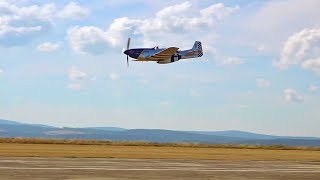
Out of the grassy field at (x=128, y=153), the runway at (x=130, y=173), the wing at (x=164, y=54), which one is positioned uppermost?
the wing at (x=164, y=54)

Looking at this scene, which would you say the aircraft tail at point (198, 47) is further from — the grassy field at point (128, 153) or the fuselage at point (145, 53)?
the grassy field at point (128, 153)

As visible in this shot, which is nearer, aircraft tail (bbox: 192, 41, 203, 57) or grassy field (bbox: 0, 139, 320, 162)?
grassy field (bbox: 0, 139, 320, 162)

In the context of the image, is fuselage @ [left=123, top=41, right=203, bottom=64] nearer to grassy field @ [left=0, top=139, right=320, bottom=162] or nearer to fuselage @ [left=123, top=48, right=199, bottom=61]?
fuselage @ [left=123, top=48, right=199, bottom=61]

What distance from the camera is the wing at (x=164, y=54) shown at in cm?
10362

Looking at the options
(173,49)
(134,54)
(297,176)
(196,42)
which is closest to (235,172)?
(297,176)

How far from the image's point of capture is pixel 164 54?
104500mm

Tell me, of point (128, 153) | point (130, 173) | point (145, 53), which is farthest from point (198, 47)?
point (130, 173)

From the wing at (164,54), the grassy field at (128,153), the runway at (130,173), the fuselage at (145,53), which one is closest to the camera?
the runway at (130,173)

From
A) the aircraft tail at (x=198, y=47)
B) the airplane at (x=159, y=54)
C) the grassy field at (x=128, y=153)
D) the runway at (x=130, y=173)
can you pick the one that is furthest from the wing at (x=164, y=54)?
the runway at (x=130, y=173)

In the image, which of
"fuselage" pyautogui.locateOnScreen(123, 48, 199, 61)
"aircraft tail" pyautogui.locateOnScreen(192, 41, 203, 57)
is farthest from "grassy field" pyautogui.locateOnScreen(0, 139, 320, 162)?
"aircraft tail" pyautogui.locateOnScreen(192, 41, 203, 57)

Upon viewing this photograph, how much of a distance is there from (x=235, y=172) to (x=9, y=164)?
13965 mm

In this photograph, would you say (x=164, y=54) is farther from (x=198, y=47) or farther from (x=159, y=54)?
(x=198, y=47)

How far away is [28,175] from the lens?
30172 mm

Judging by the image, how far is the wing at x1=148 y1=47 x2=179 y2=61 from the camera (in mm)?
103625
